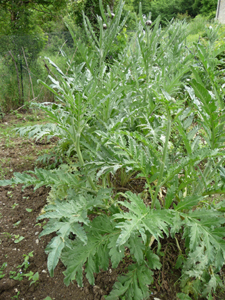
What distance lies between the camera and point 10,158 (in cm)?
270

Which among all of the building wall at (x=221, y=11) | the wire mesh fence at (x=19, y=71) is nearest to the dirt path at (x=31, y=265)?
the wire mesh fence at (x=19, y=71)

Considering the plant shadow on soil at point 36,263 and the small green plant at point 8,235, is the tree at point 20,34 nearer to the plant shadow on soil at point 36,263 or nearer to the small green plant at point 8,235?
the plant shadow on soil at point 36,263

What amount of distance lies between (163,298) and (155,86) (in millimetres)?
1377

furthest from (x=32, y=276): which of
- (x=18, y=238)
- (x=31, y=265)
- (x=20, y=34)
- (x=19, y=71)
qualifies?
(x=20, y=34)

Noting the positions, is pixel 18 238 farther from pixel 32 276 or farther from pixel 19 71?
pixel 19 71

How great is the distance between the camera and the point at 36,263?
1.53 metres

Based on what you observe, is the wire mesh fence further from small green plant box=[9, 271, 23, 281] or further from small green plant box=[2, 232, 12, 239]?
small green plant box=[9, 271, 23, 281]

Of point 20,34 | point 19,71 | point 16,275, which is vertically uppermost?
point 20,34

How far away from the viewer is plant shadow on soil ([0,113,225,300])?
1.34 meters

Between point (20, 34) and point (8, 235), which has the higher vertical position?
point (20, 34)

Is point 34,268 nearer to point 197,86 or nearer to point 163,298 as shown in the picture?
point 163,298

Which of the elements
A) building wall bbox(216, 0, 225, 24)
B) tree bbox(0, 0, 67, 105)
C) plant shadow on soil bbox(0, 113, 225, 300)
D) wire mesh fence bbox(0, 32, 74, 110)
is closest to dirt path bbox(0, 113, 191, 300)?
plant shadow on soil bbox(0, 113, 225, 300)

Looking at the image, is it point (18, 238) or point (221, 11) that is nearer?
point (18, 238)

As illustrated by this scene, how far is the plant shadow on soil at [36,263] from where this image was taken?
1.34 m
